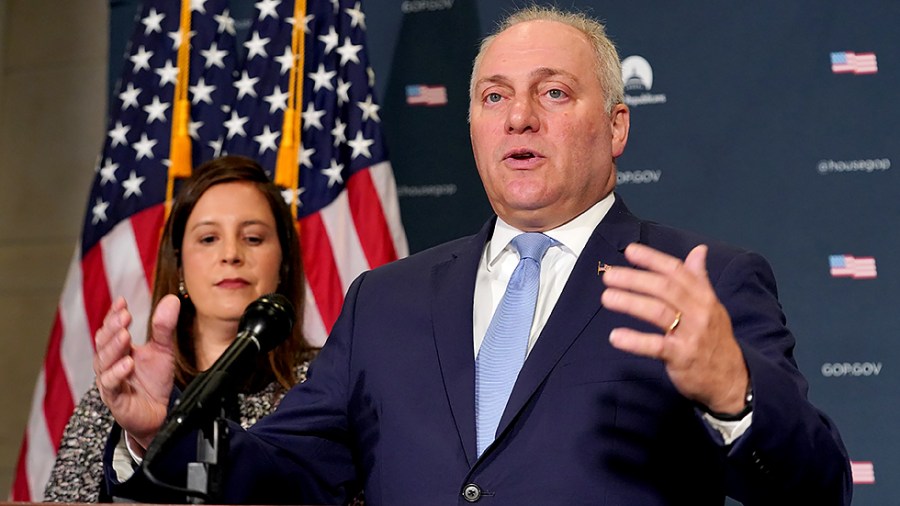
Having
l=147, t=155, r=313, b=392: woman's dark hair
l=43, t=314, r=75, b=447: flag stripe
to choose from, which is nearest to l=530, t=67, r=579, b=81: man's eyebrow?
l=147, t=155, r=313, b=392: woman's dark hair

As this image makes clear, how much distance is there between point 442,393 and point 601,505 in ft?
1.08

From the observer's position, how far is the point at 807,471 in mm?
1467

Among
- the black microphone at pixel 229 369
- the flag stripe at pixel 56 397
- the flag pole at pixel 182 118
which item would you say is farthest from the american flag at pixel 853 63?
the flag stripe at pixel 56 397

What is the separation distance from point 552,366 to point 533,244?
1.06 ft

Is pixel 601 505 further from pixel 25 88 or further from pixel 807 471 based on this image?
pixel 25 88

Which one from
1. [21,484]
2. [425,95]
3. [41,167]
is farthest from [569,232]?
[41,167]

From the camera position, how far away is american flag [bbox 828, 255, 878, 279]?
3.27m

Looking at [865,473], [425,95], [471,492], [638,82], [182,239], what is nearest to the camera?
[471,492]

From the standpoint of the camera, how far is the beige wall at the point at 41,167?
176 inches

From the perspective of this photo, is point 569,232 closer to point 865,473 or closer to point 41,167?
point 865,473

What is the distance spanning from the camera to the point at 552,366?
172 cm

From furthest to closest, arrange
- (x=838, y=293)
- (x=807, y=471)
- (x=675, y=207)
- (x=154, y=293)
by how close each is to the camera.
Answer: (x=675, y=207), (x=838, y=293), (x=154, y=293), (x=807, y=471)

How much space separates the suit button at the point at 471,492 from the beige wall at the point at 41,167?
327 cm

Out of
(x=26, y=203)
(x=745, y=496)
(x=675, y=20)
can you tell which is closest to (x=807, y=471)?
(x=745, y=496)
